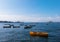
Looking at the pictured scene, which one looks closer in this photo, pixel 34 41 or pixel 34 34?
pixel 34 34

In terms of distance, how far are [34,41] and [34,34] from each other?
13.6m

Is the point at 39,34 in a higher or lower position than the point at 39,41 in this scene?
higher

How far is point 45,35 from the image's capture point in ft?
80.2

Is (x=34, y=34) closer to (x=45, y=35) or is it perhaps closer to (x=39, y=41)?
(x=45, y=35)

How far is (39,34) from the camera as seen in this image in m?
25.3

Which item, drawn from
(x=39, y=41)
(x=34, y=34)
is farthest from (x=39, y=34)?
(x=39, y=41)

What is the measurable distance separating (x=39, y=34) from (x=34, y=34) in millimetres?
1077

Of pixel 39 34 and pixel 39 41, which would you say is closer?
pixel 39 34

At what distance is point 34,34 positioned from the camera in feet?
83.4

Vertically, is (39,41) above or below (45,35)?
below

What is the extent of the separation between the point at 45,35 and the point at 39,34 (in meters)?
1.47

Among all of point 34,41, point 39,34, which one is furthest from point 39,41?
point 39,34

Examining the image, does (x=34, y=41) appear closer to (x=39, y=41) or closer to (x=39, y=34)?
(x=39, y=41)

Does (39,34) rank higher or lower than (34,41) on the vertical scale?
higher
